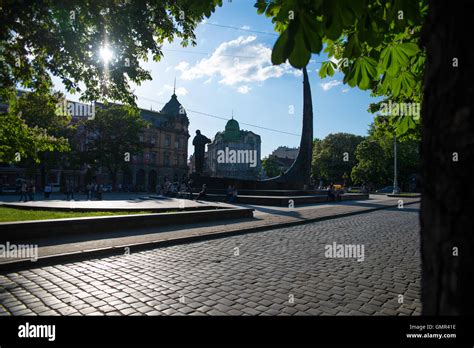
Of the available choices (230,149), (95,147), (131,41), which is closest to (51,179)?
(95,147)

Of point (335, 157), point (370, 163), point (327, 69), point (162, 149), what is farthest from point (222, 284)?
point (335, 157)

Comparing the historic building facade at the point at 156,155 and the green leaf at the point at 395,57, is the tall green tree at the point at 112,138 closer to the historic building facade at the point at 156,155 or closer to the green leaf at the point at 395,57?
the historic building facade at the point at 156,155

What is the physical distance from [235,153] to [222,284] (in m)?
85.3

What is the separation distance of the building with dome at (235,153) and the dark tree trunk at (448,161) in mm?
80632

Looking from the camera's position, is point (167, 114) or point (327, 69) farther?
point (167, 114)

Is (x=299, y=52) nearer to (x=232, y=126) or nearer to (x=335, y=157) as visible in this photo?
(x=335, y=157)

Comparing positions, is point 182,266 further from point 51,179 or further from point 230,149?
point 230,149

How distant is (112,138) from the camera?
5034 cm

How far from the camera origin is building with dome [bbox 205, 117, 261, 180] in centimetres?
8481

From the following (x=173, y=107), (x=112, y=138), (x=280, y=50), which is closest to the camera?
(x=280, y=50)

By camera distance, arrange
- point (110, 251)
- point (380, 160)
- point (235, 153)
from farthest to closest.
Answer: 1. point (235, 153)
2. point (380, 160)
3. point (110, 251)

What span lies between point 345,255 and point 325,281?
7.53 feet

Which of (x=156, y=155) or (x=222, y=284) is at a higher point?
(x=156, y=155)
